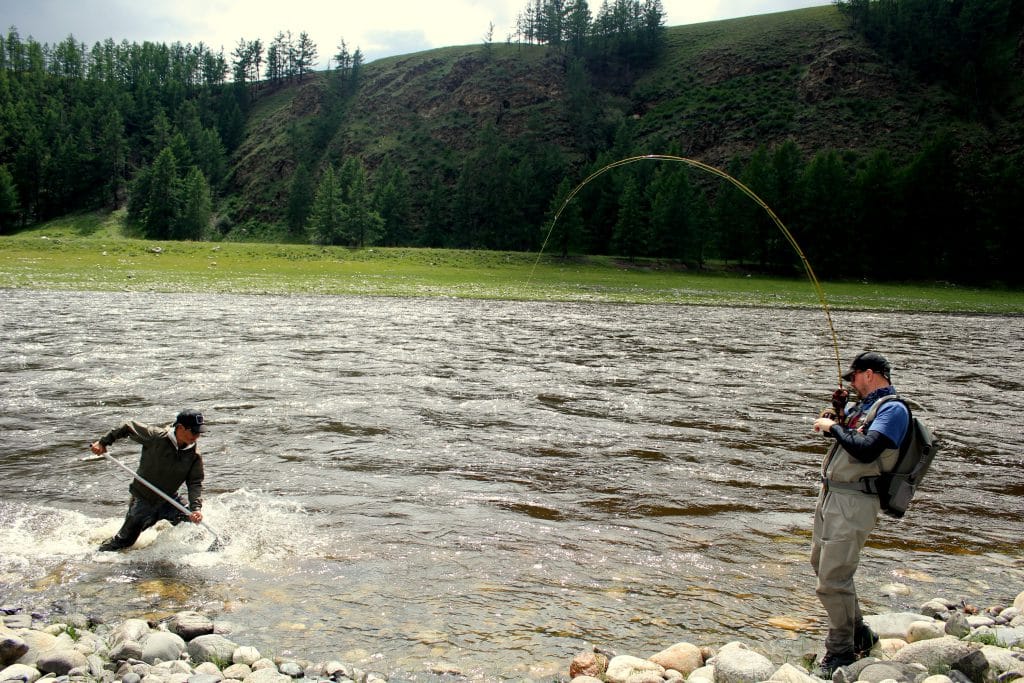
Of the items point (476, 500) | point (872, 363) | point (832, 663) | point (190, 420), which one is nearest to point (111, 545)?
point (190, 420)

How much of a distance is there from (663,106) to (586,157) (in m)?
22.4

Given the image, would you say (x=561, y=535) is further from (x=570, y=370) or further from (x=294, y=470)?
(x=570, y=370)

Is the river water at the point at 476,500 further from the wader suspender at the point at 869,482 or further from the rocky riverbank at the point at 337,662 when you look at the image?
the wader suspender at the point at 869,482

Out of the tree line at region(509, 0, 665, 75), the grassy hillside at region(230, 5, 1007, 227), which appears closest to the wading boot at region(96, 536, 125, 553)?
the grassy hillside at region(230, 5, 1007, 227)

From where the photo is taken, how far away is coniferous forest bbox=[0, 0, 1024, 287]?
8544 centimetres

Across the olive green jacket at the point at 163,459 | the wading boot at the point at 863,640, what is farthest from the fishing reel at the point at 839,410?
the olive green jacket at the point at 163,459

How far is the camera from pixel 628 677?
5.77 m

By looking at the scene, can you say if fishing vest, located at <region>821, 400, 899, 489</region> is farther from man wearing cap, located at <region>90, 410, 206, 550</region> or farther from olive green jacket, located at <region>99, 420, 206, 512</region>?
olive green jacket, located at <region>99, 420, 206, 512</region>

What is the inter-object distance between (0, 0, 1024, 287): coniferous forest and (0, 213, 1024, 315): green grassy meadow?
9.81 m

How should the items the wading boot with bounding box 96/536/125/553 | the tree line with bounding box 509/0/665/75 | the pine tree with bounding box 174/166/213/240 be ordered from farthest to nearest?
the tree line with bounding box 509/0/665/75 < the pine tree with bounding box 174/166/213/240 < the wading boot with bounding box 96/536/125/553

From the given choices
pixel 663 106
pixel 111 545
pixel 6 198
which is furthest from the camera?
pixel 663 106

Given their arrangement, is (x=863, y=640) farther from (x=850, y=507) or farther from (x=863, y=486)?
(x=863, y=486)

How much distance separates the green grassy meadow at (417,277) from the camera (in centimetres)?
5091

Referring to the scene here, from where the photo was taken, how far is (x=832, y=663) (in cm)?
615
